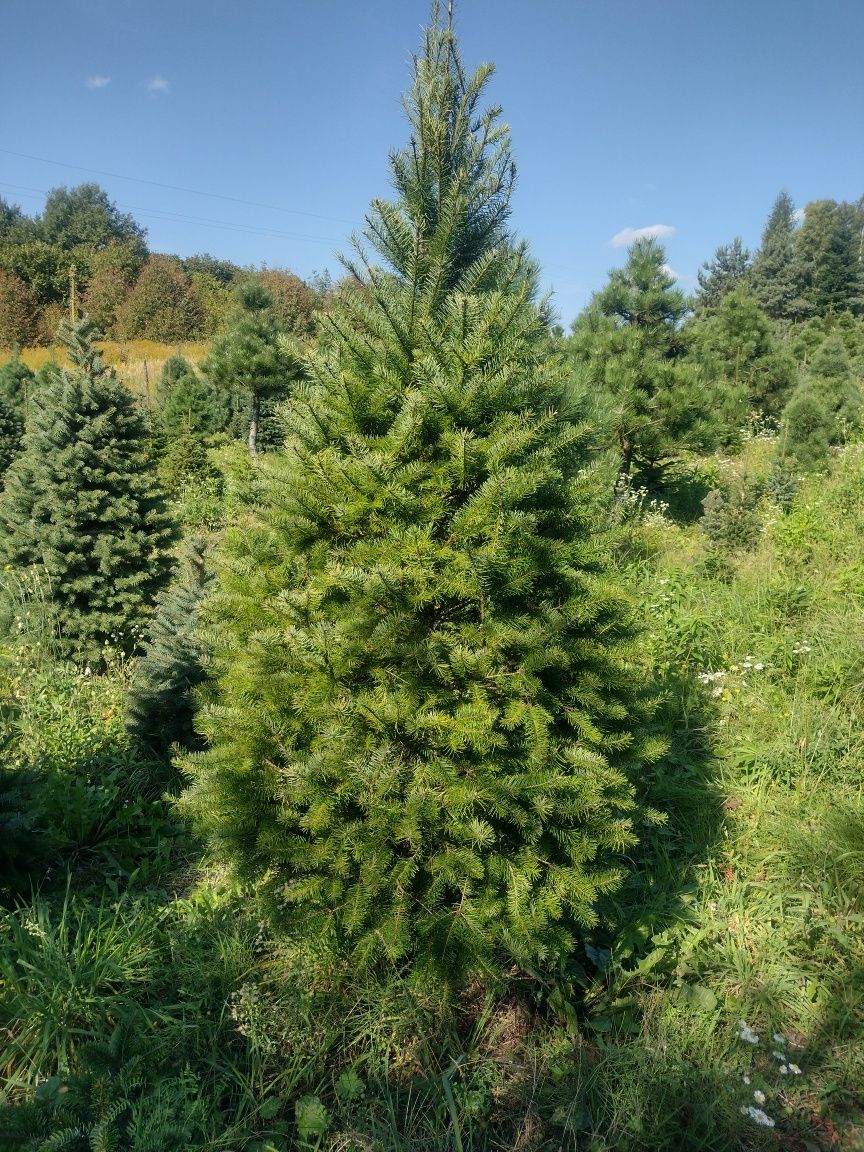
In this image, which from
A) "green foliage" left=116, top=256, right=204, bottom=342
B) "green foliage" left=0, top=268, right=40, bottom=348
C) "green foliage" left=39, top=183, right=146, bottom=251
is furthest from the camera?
"green foliage" left=39, top=183, right=146, bottom=251

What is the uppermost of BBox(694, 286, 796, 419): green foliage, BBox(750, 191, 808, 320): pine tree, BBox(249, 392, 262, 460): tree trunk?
BBox(750, 191, 808, 320): pine tree

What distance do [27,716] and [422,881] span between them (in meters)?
2.97

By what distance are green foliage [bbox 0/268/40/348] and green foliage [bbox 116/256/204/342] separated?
4.68 metres

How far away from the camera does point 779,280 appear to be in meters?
41.2

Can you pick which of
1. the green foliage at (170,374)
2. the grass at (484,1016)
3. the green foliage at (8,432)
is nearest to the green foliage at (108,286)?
the green foliage at (170,374)

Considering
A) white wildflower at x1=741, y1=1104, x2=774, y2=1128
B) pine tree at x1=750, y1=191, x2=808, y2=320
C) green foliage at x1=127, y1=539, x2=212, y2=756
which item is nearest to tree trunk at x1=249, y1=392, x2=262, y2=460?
green foliage at x1=127, y1=539, x2=212, y2=756

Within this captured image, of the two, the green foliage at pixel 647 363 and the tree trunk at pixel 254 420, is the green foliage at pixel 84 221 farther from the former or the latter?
the green foliage at pixel 647 363

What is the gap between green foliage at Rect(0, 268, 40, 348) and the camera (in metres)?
30.4

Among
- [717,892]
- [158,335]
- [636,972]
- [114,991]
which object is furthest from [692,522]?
[158,335]

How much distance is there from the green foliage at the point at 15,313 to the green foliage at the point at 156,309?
468 cm

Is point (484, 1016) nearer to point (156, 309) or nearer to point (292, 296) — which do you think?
point (292, 296)

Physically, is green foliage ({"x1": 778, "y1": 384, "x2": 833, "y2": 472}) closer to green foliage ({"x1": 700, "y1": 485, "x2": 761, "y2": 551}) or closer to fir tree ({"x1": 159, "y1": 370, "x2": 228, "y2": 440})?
green foliage ({"x1": 700, "y1": 485, "x2": 761, "y2": 551})

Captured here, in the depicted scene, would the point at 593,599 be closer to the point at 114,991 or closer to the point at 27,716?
the point at 114,991

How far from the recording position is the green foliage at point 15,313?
99.8 ft
